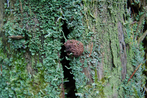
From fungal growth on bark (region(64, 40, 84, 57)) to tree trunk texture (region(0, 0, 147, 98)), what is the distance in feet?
0.19

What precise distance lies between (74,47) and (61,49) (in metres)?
0.17

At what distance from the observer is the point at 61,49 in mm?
1033

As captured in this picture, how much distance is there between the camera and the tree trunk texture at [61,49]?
94cm

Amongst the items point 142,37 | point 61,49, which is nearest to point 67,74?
point 61,49

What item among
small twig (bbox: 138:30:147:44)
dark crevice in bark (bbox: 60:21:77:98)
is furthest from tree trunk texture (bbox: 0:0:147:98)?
small twig (bbox: 138:30:147:44)

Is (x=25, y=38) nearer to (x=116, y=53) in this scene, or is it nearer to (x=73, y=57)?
(x=73, y=57)

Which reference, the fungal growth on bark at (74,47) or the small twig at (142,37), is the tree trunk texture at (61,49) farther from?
the small twig at (142,37)

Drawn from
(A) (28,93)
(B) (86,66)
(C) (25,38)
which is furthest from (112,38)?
(A) (28,93)

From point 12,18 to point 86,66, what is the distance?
2.40ft

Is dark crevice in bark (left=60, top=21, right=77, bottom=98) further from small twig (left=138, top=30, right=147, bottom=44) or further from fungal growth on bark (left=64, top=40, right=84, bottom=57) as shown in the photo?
small twig (left=138, top=30, right=147, bottom=44)

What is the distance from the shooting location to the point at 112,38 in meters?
1.06

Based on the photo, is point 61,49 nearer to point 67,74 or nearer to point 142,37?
point 67,74

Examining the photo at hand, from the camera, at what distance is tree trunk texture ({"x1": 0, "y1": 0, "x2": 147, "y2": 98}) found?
0.94 metres

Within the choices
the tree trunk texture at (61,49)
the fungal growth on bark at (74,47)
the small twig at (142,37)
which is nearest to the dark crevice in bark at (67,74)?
the tree trunk texture at (61,49)
